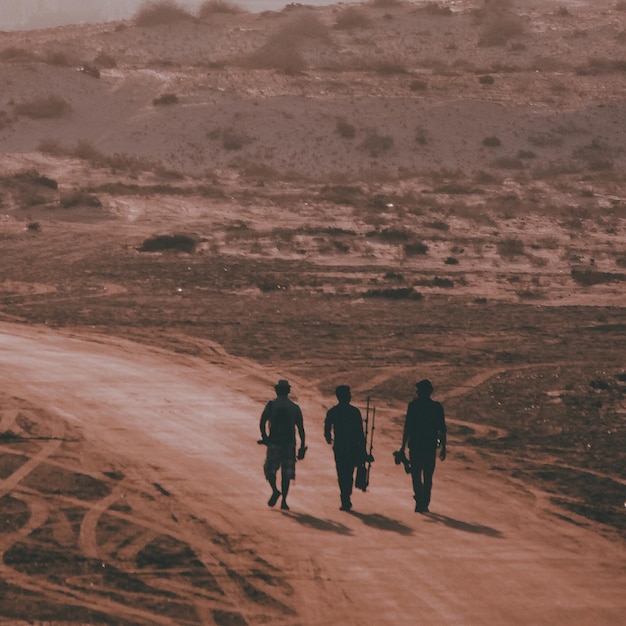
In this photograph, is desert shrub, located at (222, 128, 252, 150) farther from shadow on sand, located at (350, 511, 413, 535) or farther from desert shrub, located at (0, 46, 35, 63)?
shadow on sand, located at (350, 511, 413, 535)

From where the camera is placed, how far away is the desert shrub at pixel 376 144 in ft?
191

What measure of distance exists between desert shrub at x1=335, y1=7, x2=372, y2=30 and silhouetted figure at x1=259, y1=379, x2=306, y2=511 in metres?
69.0

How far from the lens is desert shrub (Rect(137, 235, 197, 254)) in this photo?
36406 mm

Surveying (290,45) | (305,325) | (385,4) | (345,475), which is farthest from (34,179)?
(385,4)

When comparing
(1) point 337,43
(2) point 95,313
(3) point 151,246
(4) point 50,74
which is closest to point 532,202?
(3) point 151,246

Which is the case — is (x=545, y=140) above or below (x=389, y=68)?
below

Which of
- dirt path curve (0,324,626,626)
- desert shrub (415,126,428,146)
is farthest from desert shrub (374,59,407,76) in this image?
dirt path curve (0,324,626,626)

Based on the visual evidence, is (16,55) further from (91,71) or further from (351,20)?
(351,20)

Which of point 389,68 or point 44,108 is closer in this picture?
point 44,108

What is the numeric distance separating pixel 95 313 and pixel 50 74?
130ft

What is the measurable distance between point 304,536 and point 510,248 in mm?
24877

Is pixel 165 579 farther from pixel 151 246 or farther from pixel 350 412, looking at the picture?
pixel 151 246

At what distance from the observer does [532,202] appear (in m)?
47.8

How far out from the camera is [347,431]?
47.5 feet
